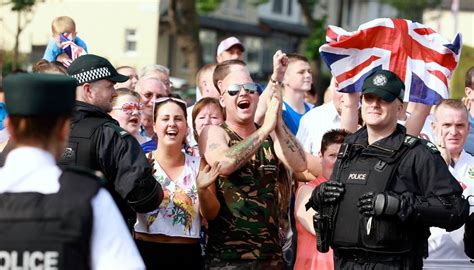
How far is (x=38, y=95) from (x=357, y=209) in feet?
9.91

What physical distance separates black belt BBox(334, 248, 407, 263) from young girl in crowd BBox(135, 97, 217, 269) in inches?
45.7

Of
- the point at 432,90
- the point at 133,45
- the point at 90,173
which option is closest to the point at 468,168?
the point at 432,90

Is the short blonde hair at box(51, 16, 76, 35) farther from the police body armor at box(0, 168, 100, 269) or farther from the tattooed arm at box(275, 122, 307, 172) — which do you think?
the police body armor at box(0, 168, 100, 269)

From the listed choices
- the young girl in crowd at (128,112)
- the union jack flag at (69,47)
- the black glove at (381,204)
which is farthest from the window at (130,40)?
the black glove at (381,204)

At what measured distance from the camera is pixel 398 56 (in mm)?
8008

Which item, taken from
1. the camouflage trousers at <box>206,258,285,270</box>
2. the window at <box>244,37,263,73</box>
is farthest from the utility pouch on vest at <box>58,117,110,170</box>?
the window at <box>244,37,263,73</box>

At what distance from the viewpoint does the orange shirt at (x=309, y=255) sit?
7.39 meters

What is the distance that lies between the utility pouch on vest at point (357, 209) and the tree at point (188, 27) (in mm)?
21939

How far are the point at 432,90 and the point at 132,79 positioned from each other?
12.2 ft

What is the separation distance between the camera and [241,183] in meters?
7.16

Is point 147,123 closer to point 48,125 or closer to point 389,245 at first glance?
point 389,245

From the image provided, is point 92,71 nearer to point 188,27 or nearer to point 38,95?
point 38,95

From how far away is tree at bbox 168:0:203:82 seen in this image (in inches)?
1113

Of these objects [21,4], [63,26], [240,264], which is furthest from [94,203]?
[21,4]
